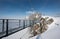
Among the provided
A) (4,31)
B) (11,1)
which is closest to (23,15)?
(11,1)

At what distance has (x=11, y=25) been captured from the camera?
1.44m

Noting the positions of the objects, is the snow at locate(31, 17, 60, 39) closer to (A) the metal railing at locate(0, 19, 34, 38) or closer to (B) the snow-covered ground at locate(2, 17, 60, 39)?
(B) the snow-covered ground at locate(2, 17, 60, 39)

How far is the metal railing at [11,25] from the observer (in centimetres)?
136

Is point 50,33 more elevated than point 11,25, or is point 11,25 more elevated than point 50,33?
point 11,25

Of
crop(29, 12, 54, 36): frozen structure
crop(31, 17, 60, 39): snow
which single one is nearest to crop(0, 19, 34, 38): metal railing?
crop(29, 12, 54, 36): frozen structure

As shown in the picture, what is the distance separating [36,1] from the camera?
4.95 feet

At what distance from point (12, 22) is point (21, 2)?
0.40 metres

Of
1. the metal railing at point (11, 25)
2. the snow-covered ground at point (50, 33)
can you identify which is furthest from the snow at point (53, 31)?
the metal railing at point (11, 25)

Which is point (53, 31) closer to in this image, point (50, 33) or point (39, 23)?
point (50, 33)

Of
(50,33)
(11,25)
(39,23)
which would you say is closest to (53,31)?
(50,33)

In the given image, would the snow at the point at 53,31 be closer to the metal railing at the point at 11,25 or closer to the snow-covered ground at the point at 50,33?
the snow-covered ground at the point at 50,33

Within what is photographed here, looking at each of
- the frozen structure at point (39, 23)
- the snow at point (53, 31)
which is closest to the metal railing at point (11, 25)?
the frozen structure at point (39, 23)

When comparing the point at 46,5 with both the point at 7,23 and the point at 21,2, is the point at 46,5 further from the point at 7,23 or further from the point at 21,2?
the point at 7,23

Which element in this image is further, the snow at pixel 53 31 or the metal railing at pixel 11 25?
the snow at pixel 53 31
